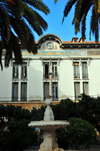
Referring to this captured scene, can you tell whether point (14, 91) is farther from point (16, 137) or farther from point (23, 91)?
point (16, 137)

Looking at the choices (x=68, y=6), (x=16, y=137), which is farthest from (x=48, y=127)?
(x=68, y=6)

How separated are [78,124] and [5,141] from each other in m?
4.35

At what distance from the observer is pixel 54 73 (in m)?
25.7

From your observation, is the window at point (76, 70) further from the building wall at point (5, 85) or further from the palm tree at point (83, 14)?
the palm tree at point (83, 14)

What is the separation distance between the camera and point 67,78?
25.4 m

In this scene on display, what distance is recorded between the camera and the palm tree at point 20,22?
9773mm

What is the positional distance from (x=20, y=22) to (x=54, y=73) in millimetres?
15721

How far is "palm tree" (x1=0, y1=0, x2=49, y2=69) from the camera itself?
385 inches

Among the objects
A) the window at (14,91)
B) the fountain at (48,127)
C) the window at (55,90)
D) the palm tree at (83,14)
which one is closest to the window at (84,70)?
the window at (55,90)

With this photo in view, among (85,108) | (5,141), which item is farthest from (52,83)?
(5,141)

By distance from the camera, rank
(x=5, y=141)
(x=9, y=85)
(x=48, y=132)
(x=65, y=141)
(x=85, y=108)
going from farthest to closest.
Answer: (x=9, y=85), (x=85, y=108), (x=65, y=141), (x=5, y=141), (x=48, y=132)

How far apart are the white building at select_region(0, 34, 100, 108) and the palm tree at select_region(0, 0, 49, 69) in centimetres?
1383

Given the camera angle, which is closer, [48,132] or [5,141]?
[48,132]

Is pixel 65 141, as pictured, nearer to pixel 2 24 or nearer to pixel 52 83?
pixel 2 24
